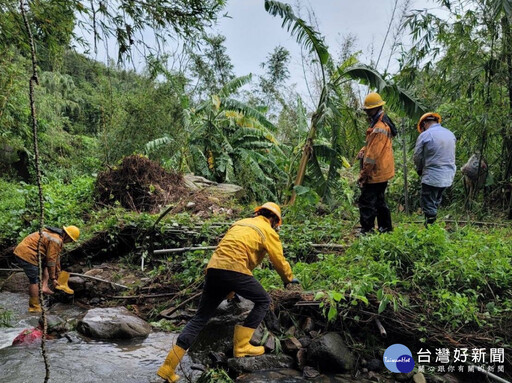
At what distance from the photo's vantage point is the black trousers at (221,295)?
12.8 feet

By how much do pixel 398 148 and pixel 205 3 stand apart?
10.3 metres

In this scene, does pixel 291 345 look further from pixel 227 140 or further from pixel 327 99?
pixel 227 140

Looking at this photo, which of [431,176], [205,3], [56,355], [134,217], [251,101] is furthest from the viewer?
[251,101]

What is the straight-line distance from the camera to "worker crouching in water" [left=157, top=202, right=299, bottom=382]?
3.88 metres

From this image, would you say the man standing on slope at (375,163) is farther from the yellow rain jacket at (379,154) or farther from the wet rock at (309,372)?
the wet rock at (309,372)

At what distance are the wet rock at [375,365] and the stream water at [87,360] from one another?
1741mm

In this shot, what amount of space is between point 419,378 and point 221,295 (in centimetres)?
203


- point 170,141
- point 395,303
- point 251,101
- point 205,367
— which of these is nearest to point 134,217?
point 205,367

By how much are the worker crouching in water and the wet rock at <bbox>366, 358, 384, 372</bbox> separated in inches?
43.4

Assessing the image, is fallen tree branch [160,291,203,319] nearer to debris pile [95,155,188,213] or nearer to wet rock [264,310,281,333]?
wet rock [264,310,281,333]

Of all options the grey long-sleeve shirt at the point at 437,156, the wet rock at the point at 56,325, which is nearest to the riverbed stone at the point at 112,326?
the wet rock at the point at 56,325

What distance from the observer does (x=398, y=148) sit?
42.1 feet

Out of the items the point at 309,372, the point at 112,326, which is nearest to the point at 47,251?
the point at 112,326

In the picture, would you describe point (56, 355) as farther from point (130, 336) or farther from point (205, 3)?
point (205, 3)
